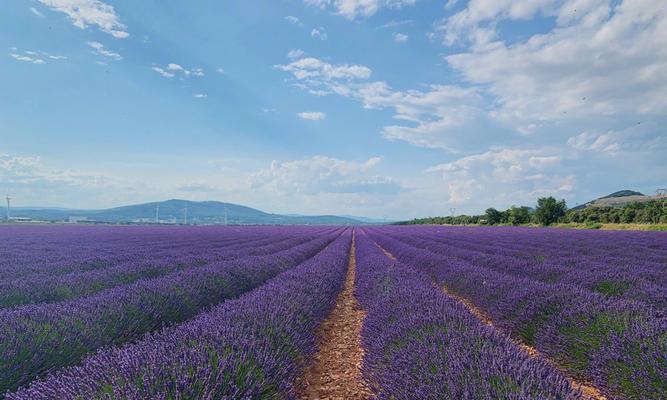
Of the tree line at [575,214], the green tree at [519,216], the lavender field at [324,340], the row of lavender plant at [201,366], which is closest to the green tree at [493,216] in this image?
the tree line at [575,214]

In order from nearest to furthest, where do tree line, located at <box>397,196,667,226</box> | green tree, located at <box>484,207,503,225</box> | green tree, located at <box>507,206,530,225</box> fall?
tree line, located at <box>397,196,667,226</box>
green tree, located at <box>507,206,530,225</box>
green tree, located at <box>484,207,503,225</box>

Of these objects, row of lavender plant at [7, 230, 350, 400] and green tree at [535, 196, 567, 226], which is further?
green tree at [535, 196, 567, 226]

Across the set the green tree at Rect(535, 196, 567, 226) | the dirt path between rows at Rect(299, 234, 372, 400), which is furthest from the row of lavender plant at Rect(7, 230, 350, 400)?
the green tree at Rect(535, 196, 567, 226)

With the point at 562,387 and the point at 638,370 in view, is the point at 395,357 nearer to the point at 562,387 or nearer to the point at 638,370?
the point at 562,387

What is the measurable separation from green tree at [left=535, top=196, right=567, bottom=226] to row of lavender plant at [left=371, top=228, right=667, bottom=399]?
48.0 meters

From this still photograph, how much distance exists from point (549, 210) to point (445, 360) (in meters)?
52.1

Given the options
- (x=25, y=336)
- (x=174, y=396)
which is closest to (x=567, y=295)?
(x=174, y=396)

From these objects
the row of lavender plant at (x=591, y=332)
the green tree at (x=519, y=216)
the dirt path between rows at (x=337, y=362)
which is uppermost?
the green tree at (x=519, y=216)

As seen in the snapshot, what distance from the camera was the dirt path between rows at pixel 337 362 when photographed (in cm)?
314

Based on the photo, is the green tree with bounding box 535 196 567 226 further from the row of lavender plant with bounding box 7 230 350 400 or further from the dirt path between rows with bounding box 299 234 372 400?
the row of lavender plant with bounding box 7 230 350 400

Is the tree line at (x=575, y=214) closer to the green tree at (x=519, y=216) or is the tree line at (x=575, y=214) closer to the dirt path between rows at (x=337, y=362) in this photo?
the green tree at (x=519, y=216)

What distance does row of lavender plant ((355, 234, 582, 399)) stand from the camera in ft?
5.90

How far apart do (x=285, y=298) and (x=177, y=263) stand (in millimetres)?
5236

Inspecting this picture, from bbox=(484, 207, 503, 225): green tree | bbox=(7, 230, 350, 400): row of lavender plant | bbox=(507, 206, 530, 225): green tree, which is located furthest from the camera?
bbox=(484, 207, 503, 225): green tree
